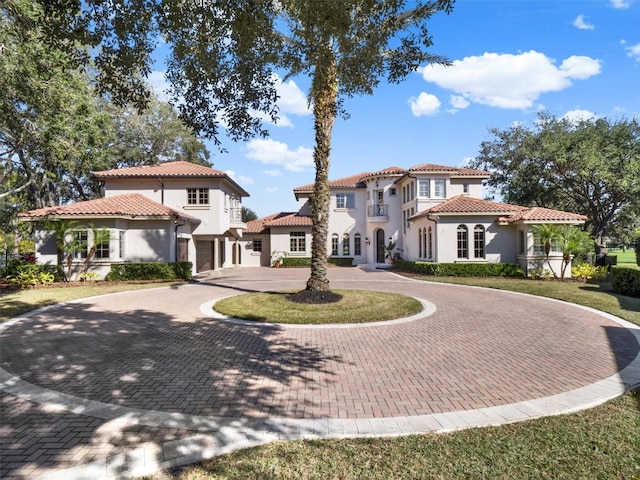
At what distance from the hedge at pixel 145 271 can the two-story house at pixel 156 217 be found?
520 mm

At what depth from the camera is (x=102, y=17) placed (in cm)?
629

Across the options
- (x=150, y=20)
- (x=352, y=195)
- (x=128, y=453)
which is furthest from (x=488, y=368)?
(x=352, y=195)

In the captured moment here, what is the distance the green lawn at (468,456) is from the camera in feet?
11.2

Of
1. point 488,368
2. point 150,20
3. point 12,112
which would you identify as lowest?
point 488,368

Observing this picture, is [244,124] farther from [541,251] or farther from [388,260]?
[388,260]

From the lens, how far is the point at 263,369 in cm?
648

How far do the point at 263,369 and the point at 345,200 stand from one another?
2915cm

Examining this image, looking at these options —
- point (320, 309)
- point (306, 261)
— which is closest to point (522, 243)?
point (320, 309)

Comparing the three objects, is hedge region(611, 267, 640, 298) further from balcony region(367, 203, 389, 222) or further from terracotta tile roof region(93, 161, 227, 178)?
terracotta tile roof region(93, 161, 227, 178)

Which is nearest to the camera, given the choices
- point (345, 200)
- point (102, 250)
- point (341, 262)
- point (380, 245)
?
point (102, 250)

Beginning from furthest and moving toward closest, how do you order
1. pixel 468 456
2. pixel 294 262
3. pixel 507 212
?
1. pixel 294 262
2. pixel 507 212
3. pixel 468 456

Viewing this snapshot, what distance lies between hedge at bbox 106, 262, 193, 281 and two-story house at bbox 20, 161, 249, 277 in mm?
520

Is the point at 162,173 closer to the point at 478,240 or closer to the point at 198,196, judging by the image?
the point at 198,196

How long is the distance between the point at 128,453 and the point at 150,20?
6738 millimetres
